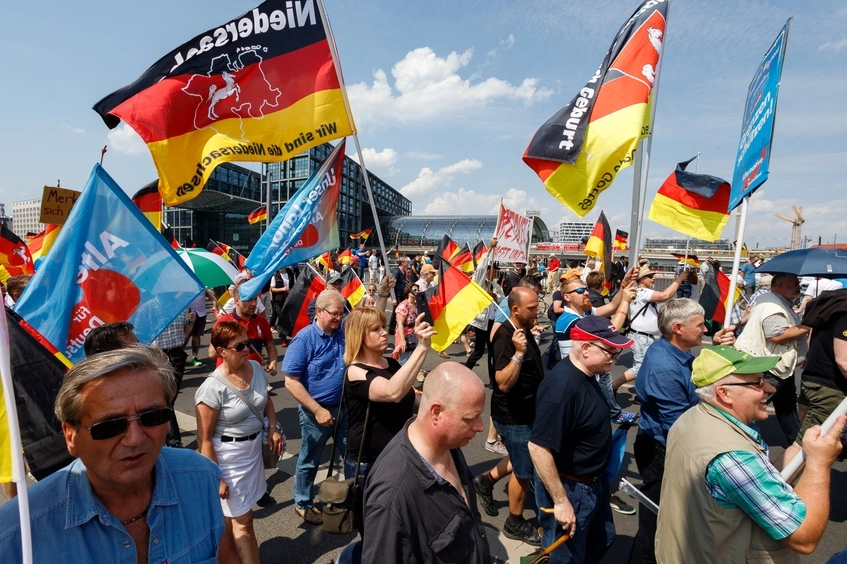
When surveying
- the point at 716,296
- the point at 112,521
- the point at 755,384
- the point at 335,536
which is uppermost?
the point at 755,384

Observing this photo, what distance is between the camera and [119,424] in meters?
1.40

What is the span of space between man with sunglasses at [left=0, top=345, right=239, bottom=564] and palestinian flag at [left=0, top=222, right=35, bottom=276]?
8450 mm

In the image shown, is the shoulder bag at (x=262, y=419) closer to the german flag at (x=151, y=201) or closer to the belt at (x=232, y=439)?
the belt at (x=232, y=439)

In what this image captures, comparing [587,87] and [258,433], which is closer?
[258,433]

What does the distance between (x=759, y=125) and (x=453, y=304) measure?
9.54ft

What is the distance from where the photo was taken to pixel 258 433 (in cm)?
296

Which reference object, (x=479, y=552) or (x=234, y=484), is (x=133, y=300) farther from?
(x=479, y=552)

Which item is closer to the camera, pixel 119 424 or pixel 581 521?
pixel 119 424

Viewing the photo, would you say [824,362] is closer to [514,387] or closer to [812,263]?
[812,263]

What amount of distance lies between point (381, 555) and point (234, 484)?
162cm

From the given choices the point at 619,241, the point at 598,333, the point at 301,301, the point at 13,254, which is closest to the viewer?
the point at 598,333

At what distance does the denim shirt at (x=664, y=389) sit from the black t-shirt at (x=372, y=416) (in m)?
1.68

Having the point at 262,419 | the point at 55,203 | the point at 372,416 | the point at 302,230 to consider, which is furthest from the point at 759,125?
the point at 55,203

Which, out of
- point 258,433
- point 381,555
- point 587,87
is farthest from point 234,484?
point 587,87
